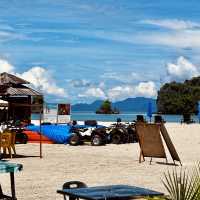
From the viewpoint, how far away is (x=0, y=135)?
619 inches

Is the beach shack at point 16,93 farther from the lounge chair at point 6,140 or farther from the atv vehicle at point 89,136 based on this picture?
the lounge chair at point 6,140

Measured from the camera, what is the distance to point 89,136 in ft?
75.8

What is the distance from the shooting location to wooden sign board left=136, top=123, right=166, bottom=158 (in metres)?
14.7

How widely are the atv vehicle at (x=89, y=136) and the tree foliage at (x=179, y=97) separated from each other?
2312 inches

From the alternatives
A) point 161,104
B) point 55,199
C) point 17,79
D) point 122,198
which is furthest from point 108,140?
point 161,104

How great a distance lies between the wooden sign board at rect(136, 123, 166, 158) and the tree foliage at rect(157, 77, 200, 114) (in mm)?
66386

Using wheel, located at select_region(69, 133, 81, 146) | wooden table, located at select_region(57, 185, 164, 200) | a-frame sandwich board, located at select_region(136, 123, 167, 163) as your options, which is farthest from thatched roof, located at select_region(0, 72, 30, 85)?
wooden table, located at select_region(57, 185, 164, 200)

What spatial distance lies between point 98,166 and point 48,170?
4.87 feet

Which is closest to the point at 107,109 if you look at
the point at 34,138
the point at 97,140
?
the point at 34,138

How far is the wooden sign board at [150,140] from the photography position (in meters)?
14.7

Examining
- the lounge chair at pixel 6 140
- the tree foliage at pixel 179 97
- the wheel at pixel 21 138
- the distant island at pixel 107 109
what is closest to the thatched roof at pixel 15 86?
the wheel at pixel 21 138

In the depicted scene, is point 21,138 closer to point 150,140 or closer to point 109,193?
point 150,140

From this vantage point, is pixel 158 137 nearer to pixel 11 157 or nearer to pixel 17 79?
pixel 11 157

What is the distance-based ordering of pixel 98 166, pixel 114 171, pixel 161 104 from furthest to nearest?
pixel 161 104, pixel 98 166, pixel 114 171
